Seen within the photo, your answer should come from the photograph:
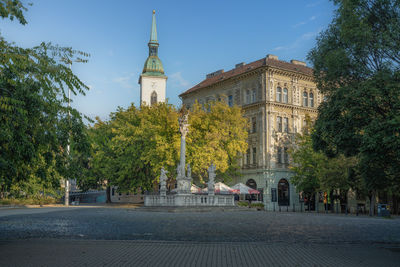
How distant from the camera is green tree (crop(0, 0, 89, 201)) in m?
7.98

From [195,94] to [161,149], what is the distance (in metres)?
25.8

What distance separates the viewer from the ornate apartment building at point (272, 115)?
52.8m

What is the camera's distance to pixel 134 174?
4772 cm

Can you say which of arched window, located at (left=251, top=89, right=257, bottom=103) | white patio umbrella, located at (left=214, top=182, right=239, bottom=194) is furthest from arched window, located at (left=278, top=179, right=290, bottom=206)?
white patio umbrella, located at (left=214, top=182, right=239, bottom=194)

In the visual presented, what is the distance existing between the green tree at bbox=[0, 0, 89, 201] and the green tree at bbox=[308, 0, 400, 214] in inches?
341

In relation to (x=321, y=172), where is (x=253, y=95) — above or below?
above

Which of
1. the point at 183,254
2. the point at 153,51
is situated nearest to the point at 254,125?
the point at 183,254

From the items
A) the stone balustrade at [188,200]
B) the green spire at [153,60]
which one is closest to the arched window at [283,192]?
the stone balustrade at [188,200]

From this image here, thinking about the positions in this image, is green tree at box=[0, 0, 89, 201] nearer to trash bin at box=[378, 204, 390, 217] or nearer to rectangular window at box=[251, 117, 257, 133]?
trash bin at box=[378, 204, 390, 217]

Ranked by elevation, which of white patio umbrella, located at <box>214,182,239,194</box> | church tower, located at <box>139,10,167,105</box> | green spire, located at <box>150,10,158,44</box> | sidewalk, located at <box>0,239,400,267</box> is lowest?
sidewalk, located at <box>0,239,400,267</box>

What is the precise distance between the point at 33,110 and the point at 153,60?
94.2 m

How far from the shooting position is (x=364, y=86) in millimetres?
14133

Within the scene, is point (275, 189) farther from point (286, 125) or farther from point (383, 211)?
point (383, 211)

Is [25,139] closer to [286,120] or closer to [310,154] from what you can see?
[310,154]
